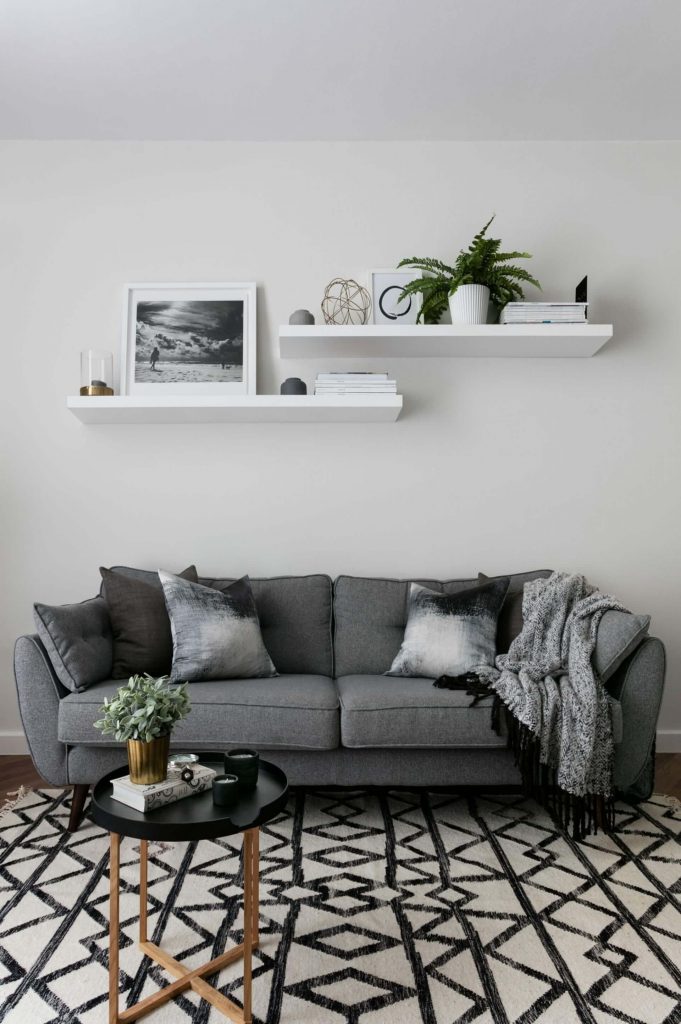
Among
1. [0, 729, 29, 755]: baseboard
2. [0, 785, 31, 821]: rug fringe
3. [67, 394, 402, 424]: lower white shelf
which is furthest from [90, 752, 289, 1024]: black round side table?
[0, 729, 29, 755]: baseboard

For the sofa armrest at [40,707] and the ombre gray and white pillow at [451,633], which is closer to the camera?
the sofa armrest at [40,707]

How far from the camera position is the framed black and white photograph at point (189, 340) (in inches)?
142

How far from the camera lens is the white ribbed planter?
338 cm

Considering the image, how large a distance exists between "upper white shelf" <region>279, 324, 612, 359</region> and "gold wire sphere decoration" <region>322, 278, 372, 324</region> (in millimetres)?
148

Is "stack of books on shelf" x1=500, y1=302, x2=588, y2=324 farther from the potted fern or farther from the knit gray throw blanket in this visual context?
the knit gray throw blanket

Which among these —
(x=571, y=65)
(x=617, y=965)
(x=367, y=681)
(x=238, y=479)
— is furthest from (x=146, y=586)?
(x=571, y=65)

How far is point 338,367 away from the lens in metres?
3.67

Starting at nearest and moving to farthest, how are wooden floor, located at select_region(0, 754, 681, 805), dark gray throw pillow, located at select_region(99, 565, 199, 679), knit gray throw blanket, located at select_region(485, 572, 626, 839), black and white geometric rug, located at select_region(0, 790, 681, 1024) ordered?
1. black and white geometric rug, located at select_region(0, 790, 681, 1024)
2. knit gray throw blanket, located at select_region(485, 572, 626, 839)
3. dark gray throw pillow, located at select_region(99, 565, 199, 679)
4. wooden floor, located at select_region(0, 754, 681, 805)

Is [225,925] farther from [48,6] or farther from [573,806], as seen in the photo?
[48,6]

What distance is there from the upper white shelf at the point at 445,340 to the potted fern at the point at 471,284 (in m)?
0.11

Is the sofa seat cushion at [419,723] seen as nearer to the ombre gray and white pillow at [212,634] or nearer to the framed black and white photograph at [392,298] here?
the ombre gray and white pillow at [212,634]

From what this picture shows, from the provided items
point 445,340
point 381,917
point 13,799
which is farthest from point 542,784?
point 13,799

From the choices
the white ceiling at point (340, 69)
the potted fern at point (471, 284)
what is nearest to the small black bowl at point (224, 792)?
the potted fern at point (471, 284)

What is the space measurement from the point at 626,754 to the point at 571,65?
2.71 meters
